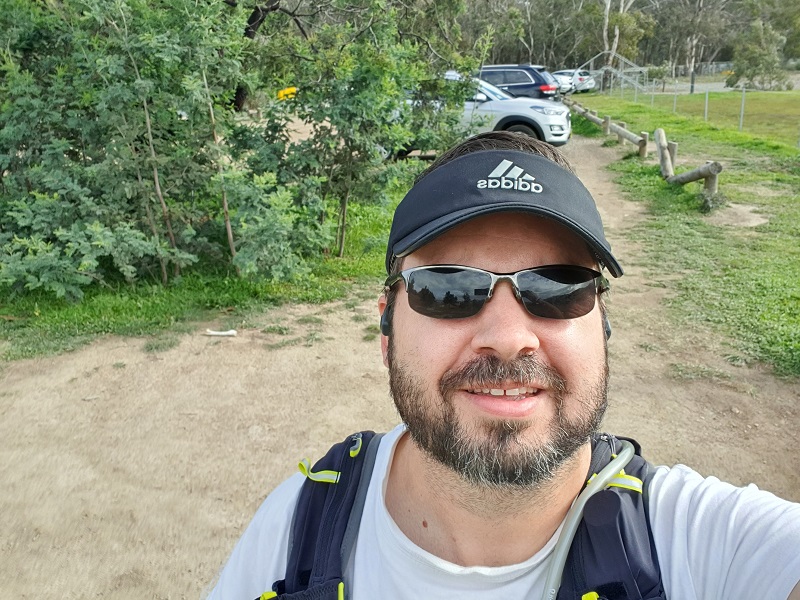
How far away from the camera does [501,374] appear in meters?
1.27

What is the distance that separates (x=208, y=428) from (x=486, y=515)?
3.09 m

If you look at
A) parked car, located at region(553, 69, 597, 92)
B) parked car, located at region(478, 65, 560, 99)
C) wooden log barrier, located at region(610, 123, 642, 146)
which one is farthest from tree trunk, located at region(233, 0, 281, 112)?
parked car, located at region(553, 69, 597, 92)

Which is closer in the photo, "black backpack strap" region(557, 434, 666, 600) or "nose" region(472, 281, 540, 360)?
"black backpack strap" region(557, 434, 666, 600)

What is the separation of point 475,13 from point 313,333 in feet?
94.5

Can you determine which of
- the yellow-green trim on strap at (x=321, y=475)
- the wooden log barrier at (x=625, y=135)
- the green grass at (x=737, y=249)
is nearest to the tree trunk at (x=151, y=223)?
the green grass at (x=737, y=249)

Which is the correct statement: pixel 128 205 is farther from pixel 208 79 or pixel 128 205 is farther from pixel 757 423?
pixel 757 423

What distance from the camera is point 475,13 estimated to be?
30.4 metres

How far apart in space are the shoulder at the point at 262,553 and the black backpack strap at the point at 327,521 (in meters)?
0.03

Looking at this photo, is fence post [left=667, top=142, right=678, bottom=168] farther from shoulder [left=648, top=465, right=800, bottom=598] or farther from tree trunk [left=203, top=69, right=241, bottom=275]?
shoulder [left=648, top=465, right=800, bottom=598]

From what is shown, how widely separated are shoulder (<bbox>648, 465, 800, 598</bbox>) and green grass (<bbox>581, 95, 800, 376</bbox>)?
154 inches

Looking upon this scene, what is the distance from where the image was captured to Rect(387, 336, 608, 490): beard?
1269 millimetres

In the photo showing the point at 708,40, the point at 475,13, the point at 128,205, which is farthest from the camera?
the point at 708,40

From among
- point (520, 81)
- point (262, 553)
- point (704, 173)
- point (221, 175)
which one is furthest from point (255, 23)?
point (520, 81)

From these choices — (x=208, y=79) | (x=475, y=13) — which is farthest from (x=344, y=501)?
(x=475, y=13)
